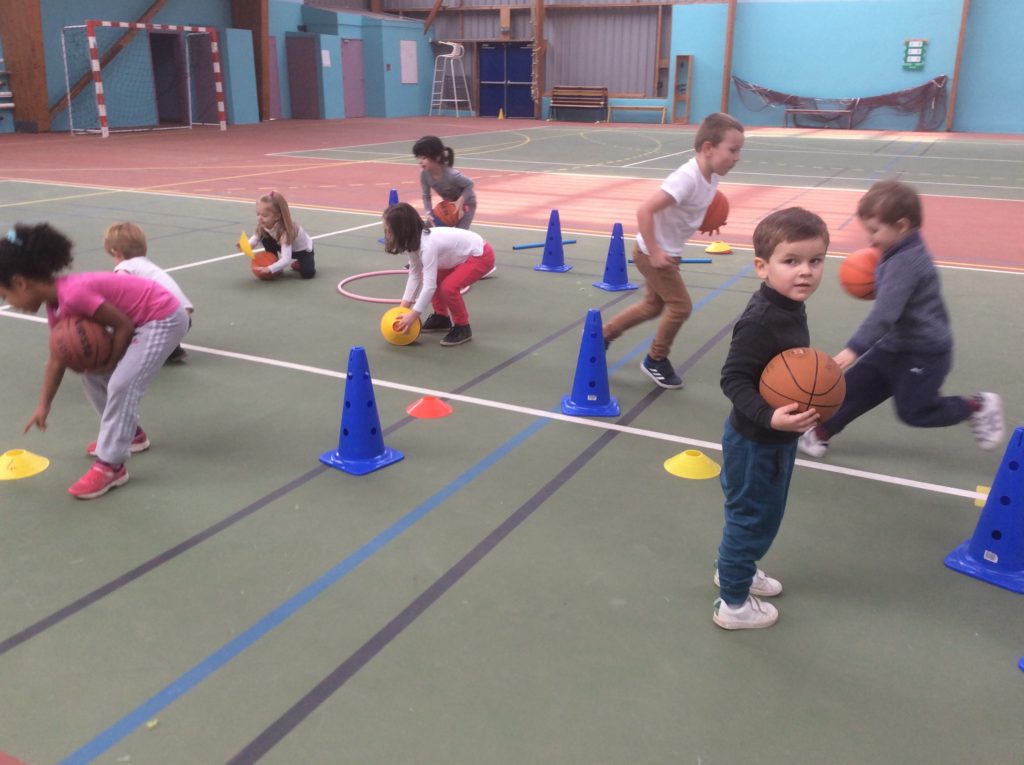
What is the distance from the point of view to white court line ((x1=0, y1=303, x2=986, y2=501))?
377 centimetres

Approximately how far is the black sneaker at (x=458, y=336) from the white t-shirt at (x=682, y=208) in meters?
1.42

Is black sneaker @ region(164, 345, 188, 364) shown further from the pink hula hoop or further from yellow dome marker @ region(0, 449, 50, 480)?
the pink hula hoop

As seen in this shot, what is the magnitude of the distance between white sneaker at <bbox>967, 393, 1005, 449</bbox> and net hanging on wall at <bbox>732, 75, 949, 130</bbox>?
83.5 ft

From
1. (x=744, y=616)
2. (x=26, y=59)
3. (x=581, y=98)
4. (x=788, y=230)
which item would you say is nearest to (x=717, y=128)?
(x=788, y=230)

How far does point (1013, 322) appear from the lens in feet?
20.1

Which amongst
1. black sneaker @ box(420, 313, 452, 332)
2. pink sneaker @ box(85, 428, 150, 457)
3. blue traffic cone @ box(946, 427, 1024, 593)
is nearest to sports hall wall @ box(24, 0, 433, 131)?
black sneaker @ box(420, 313, 452, 332)

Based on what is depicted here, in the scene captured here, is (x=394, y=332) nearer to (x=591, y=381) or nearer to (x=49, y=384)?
(x=591, y=381)

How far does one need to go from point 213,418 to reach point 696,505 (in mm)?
2556

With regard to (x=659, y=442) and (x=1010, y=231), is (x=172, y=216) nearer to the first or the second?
(x=659, y=442)

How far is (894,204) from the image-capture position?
344 centimetres

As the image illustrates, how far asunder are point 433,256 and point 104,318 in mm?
2326

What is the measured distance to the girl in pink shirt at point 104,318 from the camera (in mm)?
3262

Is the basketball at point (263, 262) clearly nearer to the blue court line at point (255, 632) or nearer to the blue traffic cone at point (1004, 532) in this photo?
the blue court line at point (255, 632)

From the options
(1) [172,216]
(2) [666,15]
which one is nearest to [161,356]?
(1) [172,216]
